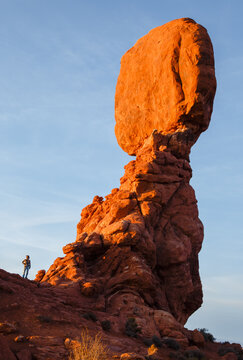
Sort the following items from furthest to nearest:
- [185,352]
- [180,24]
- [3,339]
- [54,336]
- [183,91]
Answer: [180,24] < [183,91] < [185,352] < [54,336] < [3,339]

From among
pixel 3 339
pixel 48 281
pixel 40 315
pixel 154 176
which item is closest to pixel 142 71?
pixel 154 176

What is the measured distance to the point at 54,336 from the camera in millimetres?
16172

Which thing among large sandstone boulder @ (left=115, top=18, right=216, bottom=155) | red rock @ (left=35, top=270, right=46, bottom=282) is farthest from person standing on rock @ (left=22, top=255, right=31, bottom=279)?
large sandstone boulder @ (left=115, top=18, right=216, bottom=155)

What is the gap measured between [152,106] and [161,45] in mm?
5026

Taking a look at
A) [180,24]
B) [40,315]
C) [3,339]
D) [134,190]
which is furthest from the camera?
[180,24]

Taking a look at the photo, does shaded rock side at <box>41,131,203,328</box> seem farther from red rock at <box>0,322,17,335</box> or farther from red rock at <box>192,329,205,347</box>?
red rock at <box>0,322,17,335</box>

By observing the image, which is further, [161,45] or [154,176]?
[161,45]

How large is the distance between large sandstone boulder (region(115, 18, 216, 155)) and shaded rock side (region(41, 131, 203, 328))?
3.16 metres

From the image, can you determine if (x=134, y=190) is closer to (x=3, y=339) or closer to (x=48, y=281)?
(x=48, y=281)

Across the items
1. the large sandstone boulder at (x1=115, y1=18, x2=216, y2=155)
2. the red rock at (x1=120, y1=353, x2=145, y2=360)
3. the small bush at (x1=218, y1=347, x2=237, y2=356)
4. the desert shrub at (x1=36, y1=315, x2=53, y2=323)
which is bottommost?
the red rock at (x1=120, y1=353, x2=145, y2=360)

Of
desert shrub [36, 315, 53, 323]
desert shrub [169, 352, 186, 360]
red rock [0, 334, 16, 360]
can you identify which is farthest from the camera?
desert shrub [169, 352, 186, 360]

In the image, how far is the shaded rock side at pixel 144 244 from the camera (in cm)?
2327

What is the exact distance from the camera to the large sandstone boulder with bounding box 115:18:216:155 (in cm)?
3000

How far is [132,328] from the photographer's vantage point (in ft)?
64.9
